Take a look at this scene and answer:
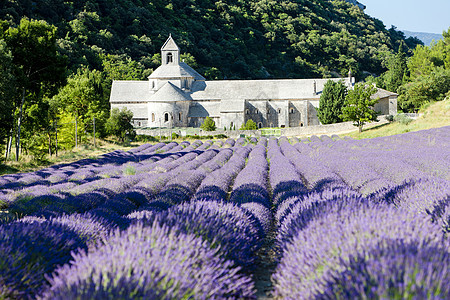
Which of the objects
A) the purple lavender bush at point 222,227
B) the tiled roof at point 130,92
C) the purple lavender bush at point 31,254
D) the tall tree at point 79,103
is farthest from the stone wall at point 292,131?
the purple lavender bush at point 31,254

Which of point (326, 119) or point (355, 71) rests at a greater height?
point (355, 71)

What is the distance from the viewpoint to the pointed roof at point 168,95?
52.5 m

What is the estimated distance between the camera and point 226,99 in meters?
56.8

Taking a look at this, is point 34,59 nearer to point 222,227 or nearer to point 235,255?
point 222,227

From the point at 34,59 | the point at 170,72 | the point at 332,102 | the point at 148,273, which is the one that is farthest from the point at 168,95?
the point at 148,273

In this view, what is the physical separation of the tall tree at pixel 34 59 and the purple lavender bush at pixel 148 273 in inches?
813

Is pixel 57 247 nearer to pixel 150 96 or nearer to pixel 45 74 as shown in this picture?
pixel 45 74

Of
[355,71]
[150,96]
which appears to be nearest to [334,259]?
[150,96]

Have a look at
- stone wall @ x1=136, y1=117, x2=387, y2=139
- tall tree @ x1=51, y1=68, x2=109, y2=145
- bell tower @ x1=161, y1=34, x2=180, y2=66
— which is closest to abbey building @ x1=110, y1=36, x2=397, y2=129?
bell tower @ x1=161, y1=34, x2=180, y2=66

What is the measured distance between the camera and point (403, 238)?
2883 mm

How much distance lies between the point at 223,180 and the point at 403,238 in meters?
8.11

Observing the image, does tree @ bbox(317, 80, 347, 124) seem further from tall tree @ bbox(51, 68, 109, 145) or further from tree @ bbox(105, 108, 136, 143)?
tall tree @ bbox(51, 68, 109, 145)

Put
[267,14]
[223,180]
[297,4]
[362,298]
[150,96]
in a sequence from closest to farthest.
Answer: [362,298] → [223,180] → [150,96] → [267,14] → [297,4]

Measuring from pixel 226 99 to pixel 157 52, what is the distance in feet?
116
